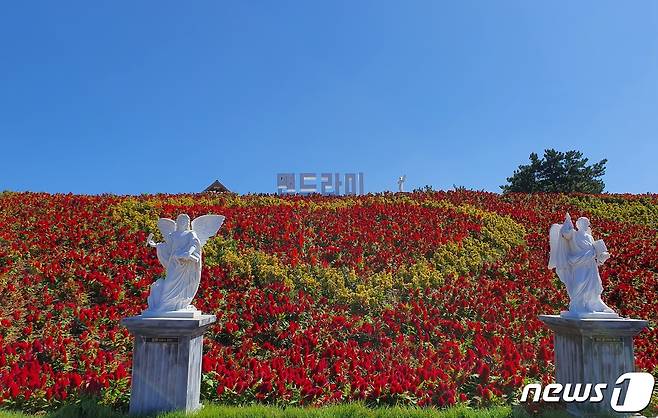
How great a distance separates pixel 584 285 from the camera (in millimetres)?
5770

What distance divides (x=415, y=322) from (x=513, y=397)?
2212 millimetres

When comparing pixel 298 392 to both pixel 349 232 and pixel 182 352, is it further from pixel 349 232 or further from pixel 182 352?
pixel 349 232

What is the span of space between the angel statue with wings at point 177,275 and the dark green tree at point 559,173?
95.8ft

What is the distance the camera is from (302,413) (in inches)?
202

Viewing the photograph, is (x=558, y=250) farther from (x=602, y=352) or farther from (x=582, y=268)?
(x=602, y=352)

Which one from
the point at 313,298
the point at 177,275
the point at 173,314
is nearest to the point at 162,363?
the point at 173,314

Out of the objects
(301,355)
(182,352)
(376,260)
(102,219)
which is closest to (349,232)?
(376,260)

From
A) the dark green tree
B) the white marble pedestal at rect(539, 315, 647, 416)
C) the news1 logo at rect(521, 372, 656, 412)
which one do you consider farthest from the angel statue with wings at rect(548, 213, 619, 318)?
the dark green tree

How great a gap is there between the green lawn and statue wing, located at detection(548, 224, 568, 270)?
1.78 m

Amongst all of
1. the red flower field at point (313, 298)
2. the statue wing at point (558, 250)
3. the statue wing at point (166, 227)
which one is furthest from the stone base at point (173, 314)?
the statue wing at point (558, 250)

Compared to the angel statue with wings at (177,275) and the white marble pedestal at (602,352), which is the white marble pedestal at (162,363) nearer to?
the angel statue with wings at (177,275)

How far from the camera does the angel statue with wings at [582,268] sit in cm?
571

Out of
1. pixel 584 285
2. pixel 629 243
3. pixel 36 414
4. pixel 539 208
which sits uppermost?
pixel 539 208

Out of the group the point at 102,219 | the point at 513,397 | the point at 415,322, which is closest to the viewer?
the point at 513,397
